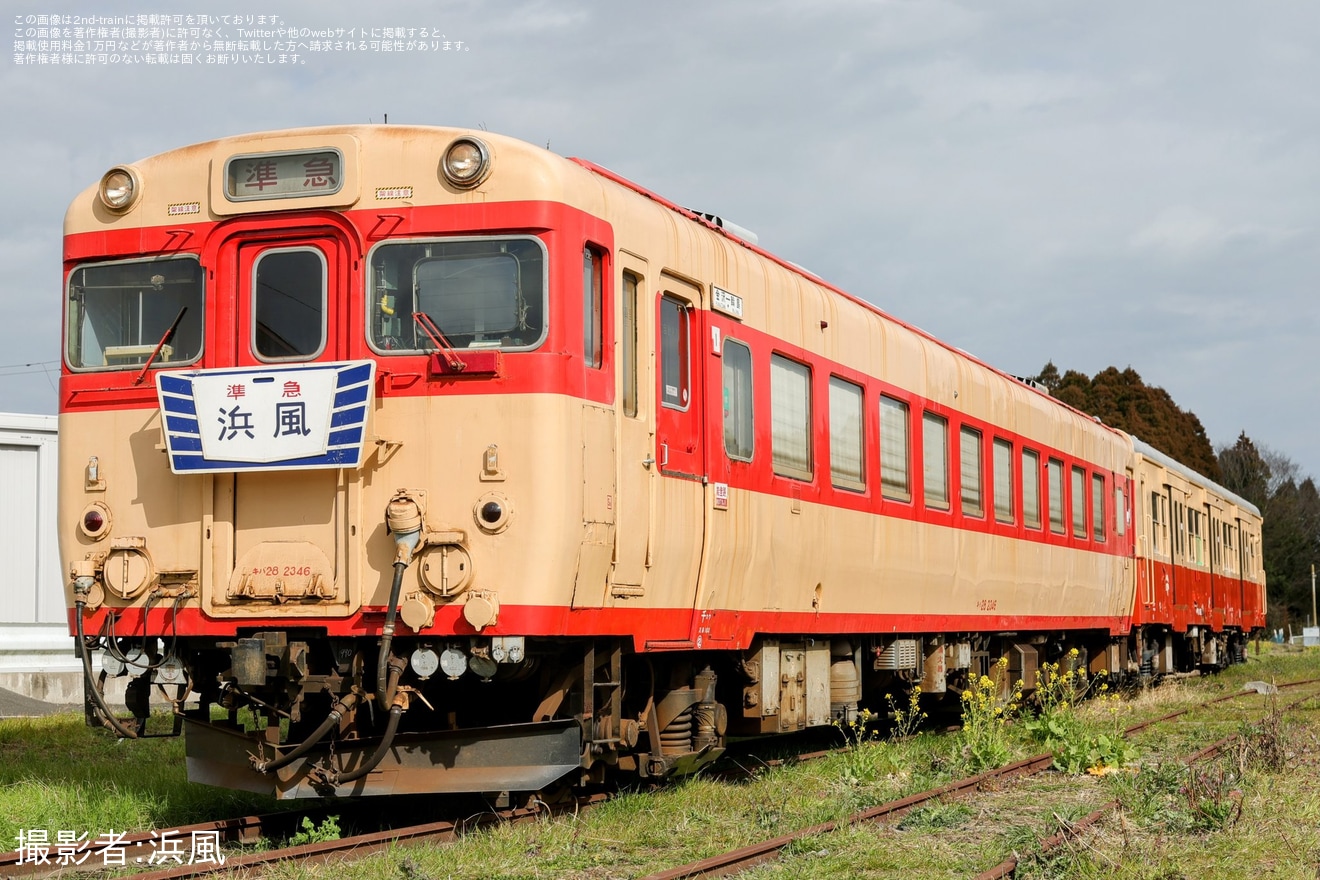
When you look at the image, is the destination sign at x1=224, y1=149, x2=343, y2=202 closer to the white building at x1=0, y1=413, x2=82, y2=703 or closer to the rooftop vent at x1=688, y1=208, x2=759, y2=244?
the rooftop vent at x1=688, y1=208, x2=759, y2=244

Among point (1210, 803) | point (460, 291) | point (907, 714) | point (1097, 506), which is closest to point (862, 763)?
point (1210, 803)

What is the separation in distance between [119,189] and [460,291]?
6.90 ft

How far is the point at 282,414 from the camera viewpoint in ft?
25.4

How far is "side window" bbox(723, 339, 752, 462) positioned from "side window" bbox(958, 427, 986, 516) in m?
4.59

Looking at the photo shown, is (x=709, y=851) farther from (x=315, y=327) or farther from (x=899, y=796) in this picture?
(x=315, y=327)

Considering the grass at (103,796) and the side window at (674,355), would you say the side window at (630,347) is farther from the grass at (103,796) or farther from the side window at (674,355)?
the grass at (103,796)

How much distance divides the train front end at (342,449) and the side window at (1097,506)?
1168 centimetres

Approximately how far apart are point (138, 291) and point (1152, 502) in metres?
17.1

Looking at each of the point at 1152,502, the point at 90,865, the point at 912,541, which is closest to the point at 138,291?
the point at 90,865

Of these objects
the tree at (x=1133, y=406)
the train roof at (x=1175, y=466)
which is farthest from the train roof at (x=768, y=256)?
the tree at (x=1133, y=406)

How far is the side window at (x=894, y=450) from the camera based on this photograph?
12266mm

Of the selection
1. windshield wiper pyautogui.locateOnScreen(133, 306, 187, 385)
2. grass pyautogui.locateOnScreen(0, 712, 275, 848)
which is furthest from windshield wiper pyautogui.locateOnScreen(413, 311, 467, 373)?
grass pyautogui.locateOnScreen(0, 712, 275, 848)

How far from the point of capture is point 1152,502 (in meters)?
22.2

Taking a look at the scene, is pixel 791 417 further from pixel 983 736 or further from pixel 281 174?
pixel 281 174
